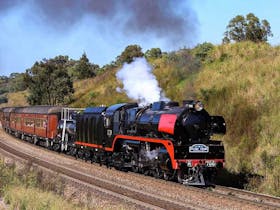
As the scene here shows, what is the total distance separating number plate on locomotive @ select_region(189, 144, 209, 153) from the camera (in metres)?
16.1

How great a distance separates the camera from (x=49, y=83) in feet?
204

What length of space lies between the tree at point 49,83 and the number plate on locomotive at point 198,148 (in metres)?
44.4

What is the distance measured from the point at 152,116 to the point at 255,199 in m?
5.16

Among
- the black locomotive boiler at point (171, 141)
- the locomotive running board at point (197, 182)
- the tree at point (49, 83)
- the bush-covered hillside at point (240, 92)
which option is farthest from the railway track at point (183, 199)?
the tree at point (49, 83)

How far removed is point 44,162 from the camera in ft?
78.8

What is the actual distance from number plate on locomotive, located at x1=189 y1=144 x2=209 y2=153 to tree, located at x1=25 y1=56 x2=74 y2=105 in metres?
44.4

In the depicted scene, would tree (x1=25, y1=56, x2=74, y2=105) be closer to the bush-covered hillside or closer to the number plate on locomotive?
the bush-covered hillside

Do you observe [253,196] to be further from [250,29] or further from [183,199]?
[250,29]

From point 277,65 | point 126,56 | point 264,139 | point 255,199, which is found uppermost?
point 126,56

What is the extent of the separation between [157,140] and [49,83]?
47.5 metres

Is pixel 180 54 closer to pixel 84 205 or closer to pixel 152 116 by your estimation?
pixel 152 116

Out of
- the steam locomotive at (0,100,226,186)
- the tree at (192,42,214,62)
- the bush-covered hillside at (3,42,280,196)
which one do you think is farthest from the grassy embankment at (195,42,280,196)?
the tree at (192,42,214,62)

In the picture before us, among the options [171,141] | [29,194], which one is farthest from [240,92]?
[29,194]

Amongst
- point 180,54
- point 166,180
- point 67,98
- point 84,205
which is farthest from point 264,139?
point 67,98
